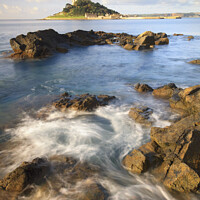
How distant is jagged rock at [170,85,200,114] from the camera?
8.17 metres

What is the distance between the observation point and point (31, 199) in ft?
14.8

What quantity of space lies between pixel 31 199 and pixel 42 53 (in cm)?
2131

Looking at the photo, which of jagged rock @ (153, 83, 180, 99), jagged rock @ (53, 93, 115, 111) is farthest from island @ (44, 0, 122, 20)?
jagged rock @ (53, 93, 115, 111)

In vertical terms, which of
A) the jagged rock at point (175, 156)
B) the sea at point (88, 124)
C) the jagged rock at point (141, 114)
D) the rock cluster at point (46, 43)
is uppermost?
the rock cluster at point (46, 43)

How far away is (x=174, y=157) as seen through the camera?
5.00m

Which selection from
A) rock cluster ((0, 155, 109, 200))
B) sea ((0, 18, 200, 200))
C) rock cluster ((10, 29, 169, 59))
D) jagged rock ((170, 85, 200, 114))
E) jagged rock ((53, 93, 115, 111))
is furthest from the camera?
rock cluster ((10, 29, 169, 59))

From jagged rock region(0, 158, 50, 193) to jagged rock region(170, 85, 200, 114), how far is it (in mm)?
6428

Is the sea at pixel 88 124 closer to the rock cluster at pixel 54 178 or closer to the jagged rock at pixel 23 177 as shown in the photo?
the rock cluster at pixel 54 178

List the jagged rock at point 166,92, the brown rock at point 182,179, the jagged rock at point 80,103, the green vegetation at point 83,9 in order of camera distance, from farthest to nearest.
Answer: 1. the green vegetation at point 83,9
2. the jagged rock at point 166,92
3. the jagged rock at point 80,103
4. the brown rock at point 182,179

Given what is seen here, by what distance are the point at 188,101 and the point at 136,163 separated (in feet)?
15.1

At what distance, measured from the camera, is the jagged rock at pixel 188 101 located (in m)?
8.17

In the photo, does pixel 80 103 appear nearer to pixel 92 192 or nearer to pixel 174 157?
pixel 92 192

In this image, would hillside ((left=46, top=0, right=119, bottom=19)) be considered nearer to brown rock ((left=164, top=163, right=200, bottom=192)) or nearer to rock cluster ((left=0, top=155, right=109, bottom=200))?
rock cluster ((left=0, top=155, right=109, bottom=200))

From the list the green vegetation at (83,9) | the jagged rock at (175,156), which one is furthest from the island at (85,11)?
the jagged rock at (175,156)
